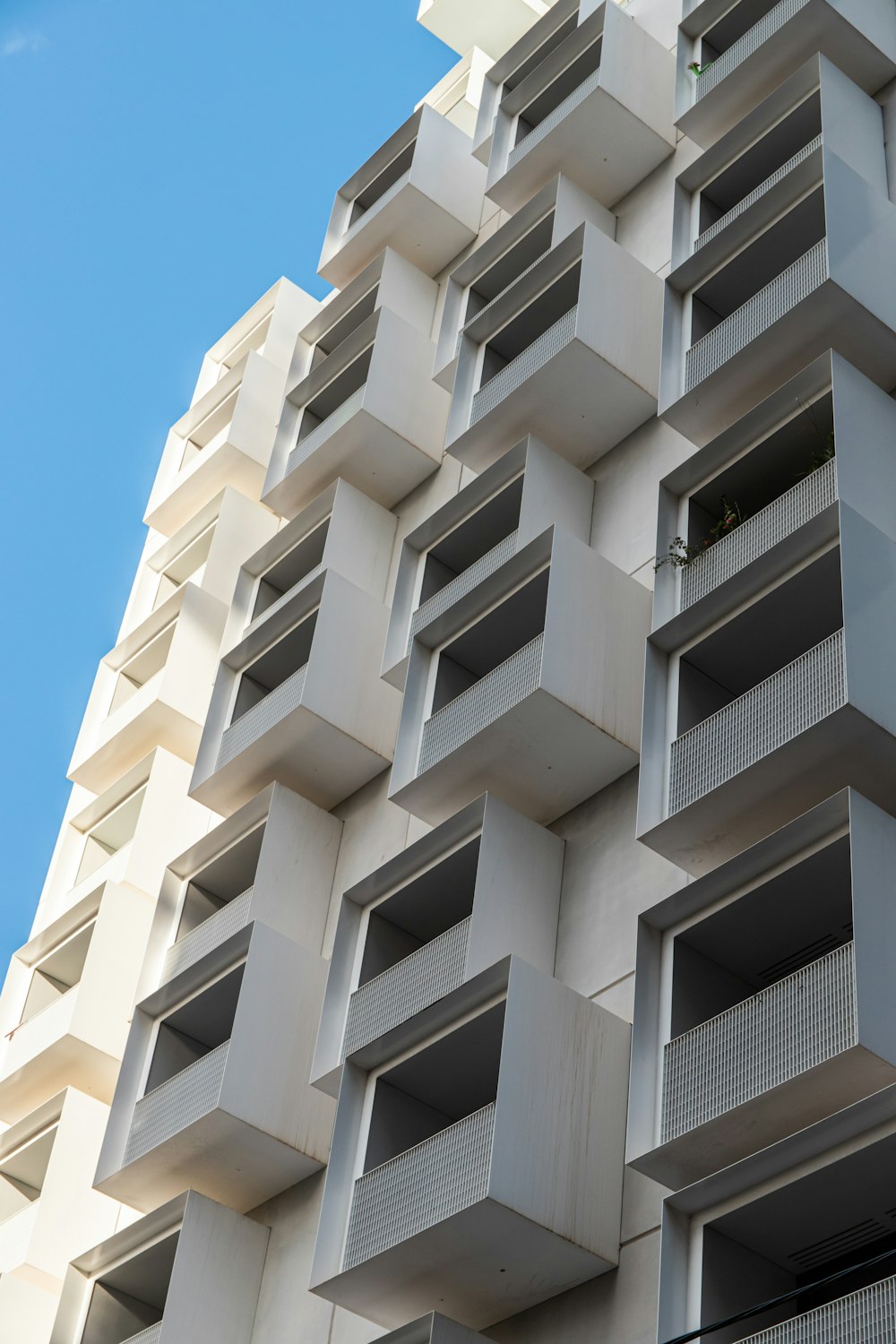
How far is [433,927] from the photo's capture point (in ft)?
75.4

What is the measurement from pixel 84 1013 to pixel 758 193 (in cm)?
1612

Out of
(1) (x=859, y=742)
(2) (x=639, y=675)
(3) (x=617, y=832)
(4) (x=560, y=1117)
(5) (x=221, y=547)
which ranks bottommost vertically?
(4) (x=560, y=1117)

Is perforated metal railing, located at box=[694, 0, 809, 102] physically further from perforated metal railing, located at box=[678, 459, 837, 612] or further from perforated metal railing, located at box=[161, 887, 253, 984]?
perforated metal railing, located at box=[161, 887, 253, 984]

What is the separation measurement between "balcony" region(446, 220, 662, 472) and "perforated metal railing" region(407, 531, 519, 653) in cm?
225

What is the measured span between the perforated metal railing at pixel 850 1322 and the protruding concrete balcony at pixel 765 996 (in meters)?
2.05

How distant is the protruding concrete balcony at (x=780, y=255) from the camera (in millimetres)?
21875

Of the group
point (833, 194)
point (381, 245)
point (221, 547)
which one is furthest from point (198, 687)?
point (833, 194)

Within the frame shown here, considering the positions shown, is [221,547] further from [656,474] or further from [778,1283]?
[778,1283]

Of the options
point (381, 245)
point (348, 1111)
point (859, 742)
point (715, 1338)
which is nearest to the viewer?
point (715, 1338)

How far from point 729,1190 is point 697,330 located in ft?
43.0

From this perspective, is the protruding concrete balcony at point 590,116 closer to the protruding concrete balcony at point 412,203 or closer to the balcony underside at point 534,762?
the protruding concrete balcony at point 412,203

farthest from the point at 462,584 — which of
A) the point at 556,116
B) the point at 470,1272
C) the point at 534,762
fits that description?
the point at 556,116

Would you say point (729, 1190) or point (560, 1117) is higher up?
point (560, 1117)

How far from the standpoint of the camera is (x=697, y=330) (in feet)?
80.9
